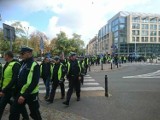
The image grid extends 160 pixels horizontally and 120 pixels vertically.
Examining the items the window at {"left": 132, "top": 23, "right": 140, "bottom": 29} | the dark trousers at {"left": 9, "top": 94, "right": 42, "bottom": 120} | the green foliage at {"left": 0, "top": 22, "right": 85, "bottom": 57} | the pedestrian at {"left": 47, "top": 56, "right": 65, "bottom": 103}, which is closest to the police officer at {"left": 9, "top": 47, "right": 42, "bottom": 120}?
the dark trousers at {"left": 9, "top": 94, "right": 42, "bottom": 120}

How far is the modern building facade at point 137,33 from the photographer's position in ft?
324

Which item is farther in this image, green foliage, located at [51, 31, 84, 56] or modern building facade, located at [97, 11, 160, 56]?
modern building facade, located at [97, 11, 160, 56]

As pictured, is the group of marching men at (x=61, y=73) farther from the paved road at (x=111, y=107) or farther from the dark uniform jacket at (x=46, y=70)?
the paved road at (x=111, y=107)

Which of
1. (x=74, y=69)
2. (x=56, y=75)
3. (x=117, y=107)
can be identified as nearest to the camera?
(x=117, y=107)

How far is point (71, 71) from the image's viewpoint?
9.19m

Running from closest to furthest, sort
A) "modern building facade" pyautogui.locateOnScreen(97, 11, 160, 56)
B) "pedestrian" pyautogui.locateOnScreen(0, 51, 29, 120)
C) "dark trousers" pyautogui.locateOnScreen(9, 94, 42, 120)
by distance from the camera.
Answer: "dark trousers" pyautogui.locateOnScreen(9, 94, 42, 120)
"pedestrian" pyautogui.locateOnScreen(0, 51, 29, 120)
"modern building facade" pyautogui.locateOnScreen(97, 11, 160, 56)

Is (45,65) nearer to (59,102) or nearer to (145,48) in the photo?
(59,102)

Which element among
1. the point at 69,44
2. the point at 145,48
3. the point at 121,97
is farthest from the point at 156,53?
the point at 121,97

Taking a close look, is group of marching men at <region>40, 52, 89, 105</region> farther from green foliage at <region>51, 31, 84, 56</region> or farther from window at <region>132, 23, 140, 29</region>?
window at <region>132, 23, 140, 29</region>

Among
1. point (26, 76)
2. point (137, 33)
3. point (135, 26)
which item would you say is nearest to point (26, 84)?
point (26, 76)

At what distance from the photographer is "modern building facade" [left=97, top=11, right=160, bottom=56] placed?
98.9 meters

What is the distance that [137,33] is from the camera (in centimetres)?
9925

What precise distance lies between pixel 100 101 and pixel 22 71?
483 centimetres

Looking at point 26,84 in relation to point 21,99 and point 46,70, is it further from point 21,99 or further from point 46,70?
point 46,70
